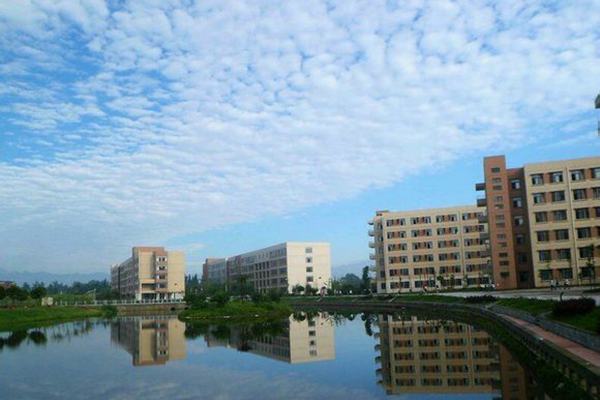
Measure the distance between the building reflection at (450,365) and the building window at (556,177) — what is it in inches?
1565

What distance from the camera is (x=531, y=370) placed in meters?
19.5

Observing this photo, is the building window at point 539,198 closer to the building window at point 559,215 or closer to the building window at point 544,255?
the building window at point 559,215

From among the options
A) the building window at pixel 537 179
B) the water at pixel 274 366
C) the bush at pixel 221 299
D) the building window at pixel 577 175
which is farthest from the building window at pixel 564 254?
the bush at pixel 221 299

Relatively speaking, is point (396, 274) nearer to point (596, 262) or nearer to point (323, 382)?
point (596, 262)

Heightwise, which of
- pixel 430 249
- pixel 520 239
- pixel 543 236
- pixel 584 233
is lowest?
pixel 430 249

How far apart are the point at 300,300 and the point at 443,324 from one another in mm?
55589

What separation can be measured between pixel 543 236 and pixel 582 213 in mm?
5356

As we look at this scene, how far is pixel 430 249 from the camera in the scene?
98938 mm

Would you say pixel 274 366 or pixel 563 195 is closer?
pixel 274 366

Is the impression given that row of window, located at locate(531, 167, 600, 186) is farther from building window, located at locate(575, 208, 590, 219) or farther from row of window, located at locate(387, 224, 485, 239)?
row of window, located at locate(387, 224, 485, 239)

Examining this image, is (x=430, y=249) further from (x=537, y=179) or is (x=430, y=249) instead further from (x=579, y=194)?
(x=579, y=194)

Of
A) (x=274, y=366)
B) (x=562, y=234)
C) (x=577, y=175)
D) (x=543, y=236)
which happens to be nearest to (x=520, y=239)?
(x=543, y=236)

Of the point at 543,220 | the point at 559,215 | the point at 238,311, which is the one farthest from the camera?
the point at 543,220

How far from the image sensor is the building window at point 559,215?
219 feet
